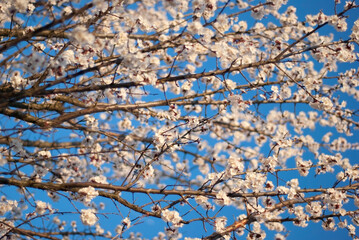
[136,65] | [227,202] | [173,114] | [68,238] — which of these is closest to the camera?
[136,65]

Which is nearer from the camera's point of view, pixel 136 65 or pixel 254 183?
pixel 136 65

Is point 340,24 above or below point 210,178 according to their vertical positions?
above

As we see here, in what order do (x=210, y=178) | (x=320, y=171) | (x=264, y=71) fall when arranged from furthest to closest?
(x=264, y=71) → (x=320, y=171) → (x=210, y=178)

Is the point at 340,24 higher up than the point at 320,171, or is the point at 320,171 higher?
the point at 340,24

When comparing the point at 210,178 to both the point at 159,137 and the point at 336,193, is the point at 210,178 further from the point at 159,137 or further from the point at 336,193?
the point at 336,193

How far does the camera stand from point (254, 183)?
137 inches

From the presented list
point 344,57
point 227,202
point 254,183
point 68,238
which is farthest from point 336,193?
point 68,238

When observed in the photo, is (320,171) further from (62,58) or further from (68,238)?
(68,238)

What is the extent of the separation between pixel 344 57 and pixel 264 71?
1.09 meters

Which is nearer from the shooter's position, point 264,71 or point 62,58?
point 62,58

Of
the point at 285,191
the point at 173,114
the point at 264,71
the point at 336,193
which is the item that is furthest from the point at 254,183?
the point at 264,71

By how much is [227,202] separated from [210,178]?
0.32 meters

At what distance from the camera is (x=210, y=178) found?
11.3ft

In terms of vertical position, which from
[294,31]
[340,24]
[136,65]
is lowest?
[136,65]
